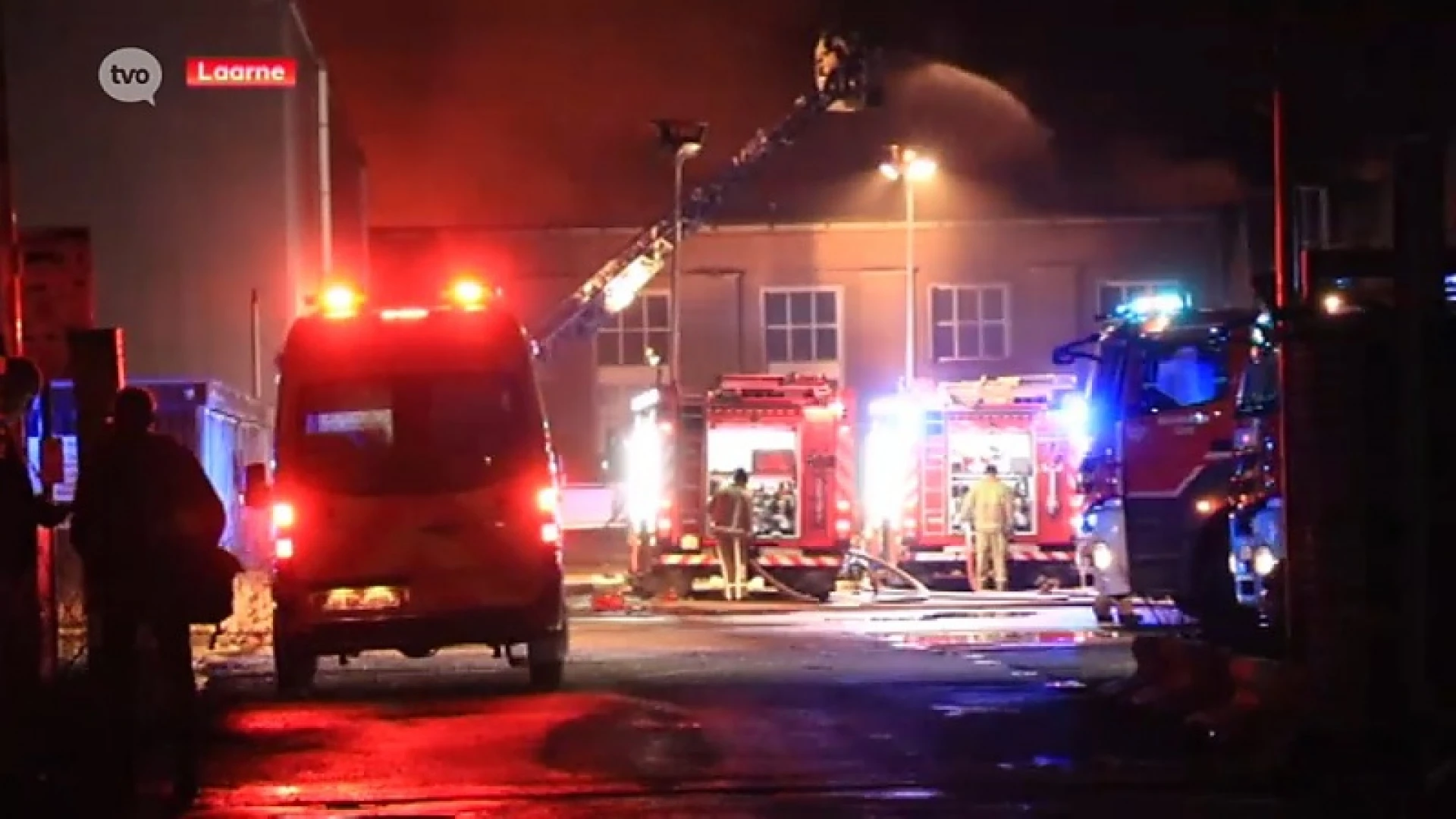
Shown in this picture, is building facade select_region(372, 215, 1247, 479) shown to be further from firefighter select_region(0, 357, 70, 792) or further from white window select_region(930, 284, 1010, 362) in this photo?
firefighter select_region(0, 357, 70, 792)

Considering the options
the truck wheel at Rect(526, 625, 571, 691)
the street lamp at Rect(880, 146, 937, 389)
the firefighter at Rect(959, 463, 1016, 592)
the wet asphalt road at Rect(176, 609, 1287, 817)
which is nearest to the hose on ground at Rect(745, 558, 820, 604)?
the firefighter at Rect(959, 463, 1016, 592)

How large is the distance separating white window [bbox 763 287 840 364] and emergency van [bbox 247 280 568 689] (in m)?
30.5

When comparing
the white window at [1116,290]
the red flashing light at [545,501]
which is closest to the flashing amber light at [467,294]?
the red flashing light at [545,501]

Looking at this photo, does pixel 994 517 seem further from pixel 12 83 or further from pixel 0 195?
pixel 0 195

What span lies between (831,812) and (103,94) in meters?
27.5

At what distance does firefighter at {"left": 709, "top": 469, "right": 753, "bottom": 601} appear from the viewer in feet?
91.1

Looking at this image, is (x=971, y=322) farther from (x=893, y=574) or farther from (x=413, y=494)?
(x=413, y=494)

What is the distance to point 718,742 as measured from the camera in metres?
11.1

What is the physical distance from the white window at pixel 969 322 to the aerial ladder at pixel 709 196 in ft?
19.7

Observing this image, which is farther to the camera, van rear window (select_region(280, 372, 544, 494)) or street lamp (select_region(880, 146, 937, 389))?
street lamp (select_region(880, 146, 937, 389))

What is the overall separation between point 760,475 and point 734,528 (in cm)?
155

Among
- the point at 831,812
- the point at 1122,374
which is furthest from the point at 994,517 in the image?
the point at 831,812

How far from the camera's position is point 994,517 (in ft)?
94.8

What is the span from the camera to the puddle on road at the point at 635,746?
33.0 feet
